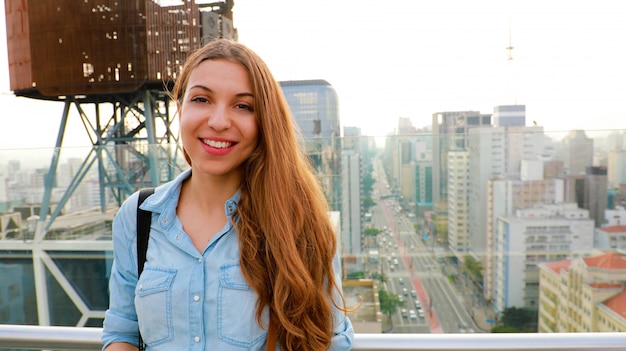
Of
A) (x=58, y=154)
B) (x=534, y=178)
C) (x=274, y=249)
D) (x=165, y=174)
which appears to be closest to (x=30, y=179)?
(x=58, y=154)

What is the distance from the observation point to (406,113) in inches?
104

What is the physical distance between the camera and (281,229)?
80cm

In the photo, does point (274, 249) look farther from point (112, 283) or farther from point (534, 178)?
point (534, 178)

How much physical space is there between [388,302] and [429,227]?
0.51 metres

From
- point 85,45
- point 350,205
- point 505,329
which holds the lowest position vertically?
point 505,329

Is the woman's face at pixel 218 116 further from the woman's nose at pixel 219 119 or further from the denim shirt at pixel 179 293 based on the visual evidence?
the denim shirt at pixel 179 293

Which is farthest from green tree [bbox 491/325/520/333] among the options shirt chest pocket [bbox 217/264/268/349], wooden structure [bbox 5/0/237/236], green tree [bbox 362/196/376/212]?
wooden structure [bbox 5/0/237/236]

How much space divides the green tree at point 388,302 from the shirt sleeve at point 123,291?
1.79m

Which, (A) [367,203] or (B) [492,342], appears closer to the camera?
(B) [492,342]

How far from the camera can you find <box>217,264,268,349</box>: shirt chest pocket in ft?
2.47

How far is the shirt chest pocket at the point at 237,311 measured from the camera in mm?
753

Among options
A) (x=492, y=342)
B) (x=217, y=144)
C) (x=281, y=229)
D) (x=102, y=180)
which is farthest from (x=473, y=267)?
(x=102, y=180)

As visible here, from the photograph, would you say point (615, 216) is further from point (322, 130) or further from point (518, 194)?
point (322, 130)

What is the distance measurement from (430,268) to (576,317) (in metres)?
0.79
